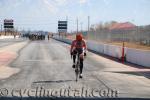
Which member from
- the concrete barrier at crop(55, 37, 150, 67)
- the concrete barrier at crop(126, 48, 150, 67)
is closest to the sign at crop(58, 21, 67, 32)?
the concrete barrier at crop(55, 37, 150, 67)

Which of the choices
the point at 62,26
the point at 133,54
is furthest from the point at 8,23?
the point at 133,54

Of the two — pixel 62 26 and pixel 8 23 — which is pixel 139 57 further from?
pixel 62 26

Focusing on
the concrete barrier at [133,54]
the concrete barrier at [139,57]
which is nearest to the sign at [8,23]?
the concrete barrier at [133,54]

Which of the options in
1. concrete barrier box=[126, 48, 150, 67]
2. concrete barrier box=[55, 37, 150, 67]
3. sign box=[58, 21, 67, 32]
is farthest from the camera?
sign box=[58, 21, 67, 32]

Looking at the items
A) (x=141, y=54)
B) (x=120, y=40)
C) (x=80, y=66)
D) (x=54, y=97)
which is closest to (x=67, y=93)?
(x=54, y=97)

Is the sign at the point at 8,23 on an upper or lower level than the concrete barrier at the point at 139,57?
upper

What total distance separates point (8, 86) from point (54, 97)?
9.41ft

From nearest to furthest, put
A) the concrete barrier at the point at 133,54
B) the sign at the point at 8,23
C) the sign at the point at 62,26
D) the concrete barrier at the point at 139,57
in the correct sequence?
the concrete barrier at the point at 139,57
the concrete barrier at the point at 133,54
the sign at the point at 8,23
the sign at the point at 62,26

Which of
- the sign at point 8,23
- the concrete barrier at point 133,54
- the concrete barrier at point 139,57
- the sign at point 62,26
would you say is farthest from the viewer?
the sign at point 62,26

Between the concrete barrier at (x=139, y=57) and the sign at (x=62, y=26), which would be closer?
the concrete barrier at (x=139, y=57)

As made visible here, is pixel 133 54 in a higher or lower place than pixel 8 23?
lower

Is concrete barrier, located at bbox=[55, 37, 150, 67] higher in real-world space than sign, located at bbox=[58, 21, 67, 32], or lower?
lower

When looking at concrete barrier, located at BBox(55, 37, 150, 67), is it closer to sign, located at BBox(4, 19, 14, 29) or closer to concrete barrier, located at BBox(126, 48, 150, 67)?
concrete barrier, located at BBox(126, 48, 150, 67)

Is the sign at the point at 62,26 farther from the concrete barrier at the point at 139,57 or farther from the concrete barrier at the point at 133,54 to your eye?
the concrete barrier at the point at 139,57
